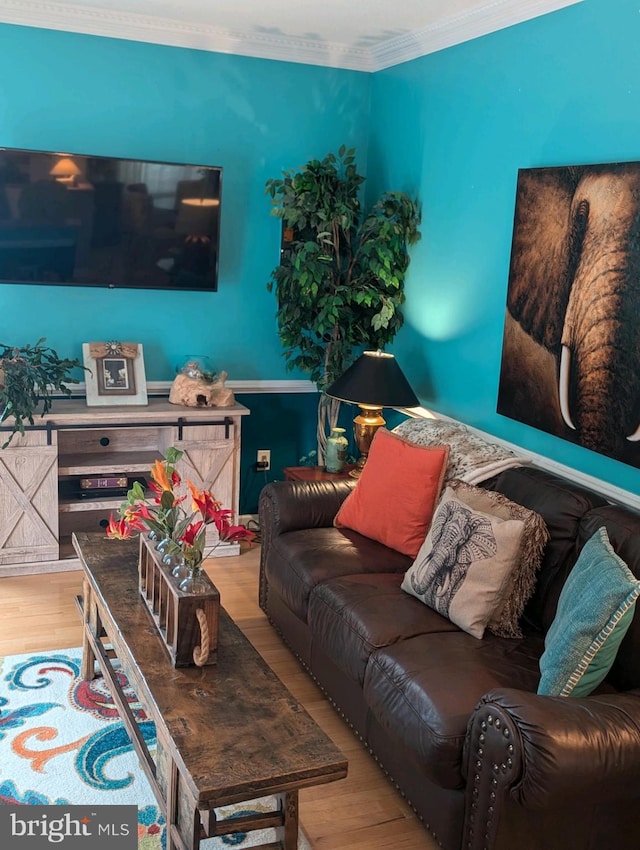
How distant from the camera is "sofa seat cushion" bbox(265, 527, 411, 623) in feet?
10.5

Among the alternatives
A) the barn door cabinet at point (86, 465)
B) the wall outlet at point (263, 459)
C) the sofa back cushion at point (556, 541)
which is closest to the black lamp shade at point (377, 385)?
the barn door cabinet at point (86, 465)

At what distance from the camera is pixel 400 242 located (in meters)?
4.57

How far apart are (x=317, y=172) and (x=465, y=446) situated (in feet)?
5.83

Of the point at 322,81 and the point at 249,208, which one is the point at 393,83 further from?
the point at 249,208

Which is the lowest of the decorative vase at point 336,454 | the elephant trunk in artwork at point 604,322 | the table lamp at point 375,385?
the decorative vase at point 336,454

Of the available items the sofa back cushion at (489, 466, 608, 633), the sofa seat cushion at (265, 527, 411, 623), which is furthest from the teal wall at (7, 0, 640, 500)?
the sofa seat cushion at (265, 527, 411, 623)

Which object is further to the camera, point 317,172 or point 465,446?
point 317,172

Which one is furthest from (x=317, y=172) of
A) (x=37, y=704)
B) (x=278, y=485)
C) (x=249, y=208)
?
(x=37, y=704)

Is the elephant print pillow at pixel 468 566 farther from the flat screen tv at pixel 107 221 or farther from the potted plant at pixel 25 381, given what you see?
the flat screen tv at pixel 107 221

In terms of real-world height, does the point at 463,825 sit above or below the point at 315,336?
below

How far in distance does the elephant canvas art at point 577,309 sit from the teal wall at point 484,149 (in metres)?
0.09

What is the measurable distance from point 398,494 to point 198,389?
147 centimetres

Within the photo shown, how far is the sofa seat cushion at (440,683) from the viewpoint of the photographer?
226 cm

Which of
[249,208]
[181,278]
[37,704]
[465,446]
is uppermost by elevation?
[249,208]
